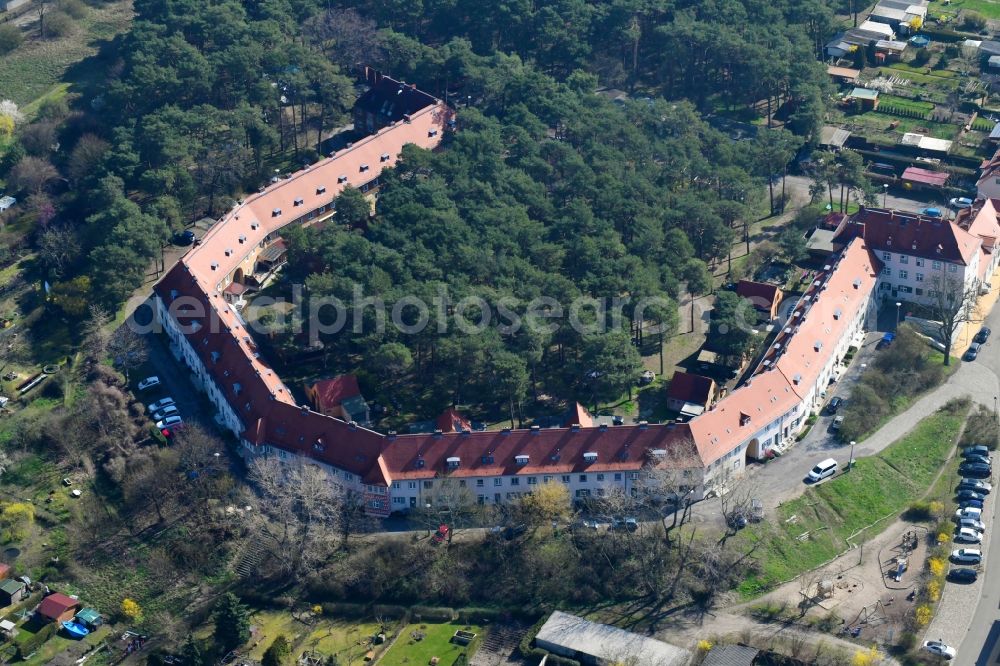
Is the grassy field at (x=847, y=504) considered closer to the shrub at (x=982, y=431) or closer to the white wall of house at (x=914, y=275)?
the shrub at (x=982, y=431)

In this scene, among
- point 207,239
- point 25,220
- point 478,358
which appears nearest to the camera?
point 478,358

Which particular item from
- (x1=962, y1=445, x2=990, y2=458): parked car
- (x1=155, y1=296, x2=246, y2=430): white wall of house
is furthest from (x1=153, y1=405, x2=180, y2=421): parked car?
(x1=962, y1=445, x2=990, y2=458): parked car

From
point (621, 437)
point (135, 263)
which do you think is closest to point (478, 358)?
point (621, 437)

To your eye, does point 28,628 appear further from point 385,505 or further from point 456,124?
point 456,124

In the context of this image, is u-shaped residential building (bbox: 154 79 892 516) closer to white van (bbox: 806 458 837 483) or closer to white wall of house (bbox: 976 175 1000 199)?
white van (bbox: 806 458 837 483)

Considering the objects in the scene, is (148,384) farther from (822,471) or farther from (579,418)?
(822,471)

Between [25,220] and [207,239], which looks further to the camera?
[25,220]

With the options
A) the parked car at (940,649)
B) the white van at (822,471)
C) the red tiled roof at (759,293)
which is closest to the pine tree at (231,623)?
the white van at (822,471)
